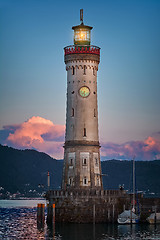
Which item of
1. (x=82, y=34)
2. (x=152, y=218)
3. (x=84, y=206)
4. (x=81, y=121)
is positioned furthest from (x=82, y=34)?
(x=152, y=218)

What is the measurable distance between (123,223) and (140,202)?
5.63 m

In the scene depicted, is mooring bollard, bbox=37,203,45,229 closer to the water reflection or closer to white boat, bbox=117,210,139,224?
the water reflection

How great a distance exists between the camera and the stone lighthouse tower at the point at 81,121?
368ft

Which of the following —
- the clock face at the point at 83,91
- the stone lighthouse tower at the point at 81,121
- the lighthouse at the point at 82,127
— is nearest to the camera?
the lighthouse at the point at 82,127

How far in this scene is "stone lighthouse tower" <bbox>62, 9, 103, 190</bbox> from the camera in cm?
11225

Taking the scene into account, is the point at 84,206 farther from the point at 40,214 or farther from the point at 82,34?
the point at 82,34

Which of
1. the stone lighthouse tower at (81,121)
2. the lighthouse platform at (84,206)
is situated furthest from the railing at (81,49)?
the lighthouse platform at (84,206)

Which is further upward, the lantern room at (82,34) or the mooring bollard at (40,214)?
the lantern room at (82,34)

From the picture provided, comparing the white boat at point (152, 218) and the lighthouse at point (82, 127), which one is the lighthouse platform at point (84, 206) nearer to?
the lighthouse at point (82, 127)

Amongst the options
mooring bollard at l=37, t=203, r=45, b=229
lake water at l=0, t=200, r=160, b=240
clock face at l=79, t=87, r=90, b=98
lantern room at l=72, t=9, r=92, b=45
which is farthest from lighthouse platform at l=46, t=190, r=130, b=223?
lantern room at l=72, t=9, r=92, b=45

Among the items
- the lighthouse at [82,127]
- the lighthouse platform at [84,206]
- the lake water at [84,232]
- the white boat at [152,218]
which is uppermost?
the lighthouse at [82,127]

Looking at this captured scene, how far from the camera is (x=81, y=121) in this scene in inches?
4454

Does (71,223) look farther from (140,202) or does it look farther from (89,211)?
(140,202)

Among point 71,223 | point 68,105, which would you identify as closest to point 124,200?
point 71,223
